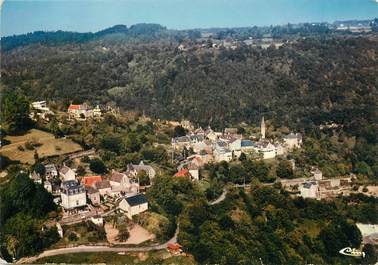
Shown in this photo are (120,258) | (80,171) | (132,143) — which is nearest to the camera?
(120,258)

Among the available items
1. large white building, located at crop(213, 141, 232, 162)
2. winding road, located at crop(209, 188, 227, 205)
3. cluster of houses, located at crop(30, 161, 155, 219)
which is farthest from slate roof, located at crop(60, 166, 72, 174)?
large white building, located at crop(213, 141, 232, 162)

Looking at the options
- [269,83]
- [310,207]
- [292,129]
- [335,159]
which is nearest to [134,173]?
[310,207]

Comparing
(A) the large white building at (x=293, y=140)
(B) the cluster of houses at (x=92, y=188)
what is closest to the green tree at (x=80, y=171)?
(B) the cluster of houses at (x=92, y=188)

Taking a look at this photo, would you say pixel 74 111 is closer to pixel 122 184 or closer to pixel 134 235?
pixel 122 184

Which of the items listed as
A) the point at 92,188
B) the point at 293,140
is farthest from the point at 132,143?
the point at 293,140

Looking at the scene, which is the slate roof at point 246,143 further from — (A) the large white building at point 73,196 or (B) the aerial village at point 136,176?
(A) the large white building at point 73,196

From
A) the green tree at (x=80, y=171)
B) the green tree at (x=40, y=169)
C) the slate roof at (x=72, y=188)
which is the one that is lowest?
the green tree at (x=80, y=171)
